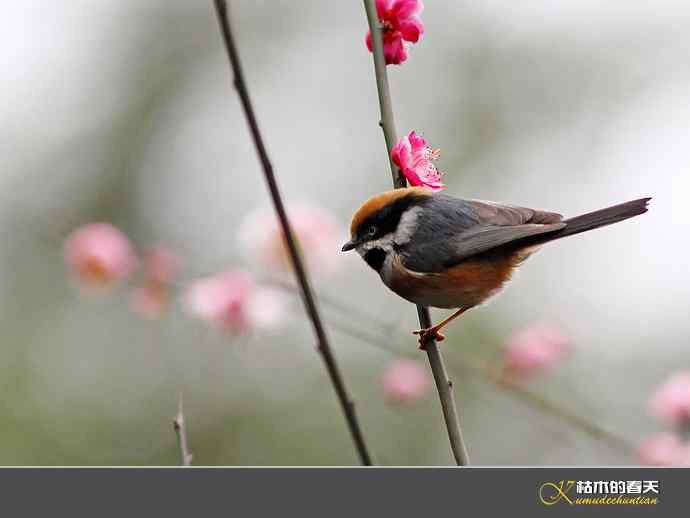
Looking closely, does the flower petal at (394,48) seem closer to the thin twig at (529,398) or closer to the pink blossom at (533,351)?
the thin twig at (529,398)

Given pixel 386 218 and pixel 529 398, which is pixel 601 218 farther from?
pixel 529 398

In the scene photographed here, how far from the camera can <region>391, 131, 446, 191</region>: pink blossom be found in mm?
1821

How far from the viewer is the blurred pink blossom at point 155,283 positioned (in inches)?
127

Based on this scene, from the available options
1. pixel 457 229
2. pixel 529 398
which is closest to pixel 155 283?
pixel 457 229

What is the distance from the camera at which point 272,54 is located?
10.5 metres

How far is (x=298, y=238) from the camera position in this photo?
3.17 m

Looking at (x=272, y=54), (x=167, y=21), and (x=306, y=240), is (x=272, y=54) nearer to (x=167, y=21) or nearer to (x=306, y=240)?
(x=167, y=21)

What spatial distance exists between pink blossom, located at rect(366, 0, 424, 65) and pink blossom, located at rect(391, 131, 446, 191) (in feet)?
0.68

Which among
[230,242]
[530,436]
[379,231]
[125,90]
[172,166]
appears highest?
[125,90]

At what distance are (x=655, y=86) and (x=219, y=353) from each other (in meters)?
7.34

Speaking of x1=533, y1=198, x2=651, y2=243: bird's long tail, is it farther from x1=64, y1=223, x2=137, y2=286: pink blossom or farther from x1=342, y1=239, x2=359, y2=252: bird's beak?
x1=64, y1=223, x2=137, y2=286: pink blossom

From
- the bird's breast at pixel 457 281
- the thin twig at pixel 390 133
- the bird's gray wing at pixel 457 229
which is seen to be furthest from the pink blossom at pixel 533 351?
the thin twig at pixel 390 133

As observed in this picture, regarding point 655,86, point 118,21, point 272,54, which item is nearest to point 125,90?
point 118,21
